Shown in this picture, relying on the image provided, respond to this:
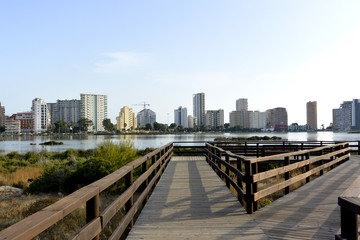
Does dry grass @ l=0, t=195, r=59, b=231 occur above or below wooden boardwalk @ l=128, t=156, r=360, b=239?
below

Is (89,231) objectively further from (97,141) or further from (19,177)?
(97,141)

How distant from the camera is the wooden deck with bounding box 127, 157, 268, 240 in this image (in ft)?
15.1

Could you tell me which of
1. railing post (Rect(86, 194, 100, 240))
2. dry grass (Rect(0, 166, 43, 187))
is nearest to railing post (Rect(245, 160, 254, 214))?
railing post (Rect(86, 194, 100, 240))

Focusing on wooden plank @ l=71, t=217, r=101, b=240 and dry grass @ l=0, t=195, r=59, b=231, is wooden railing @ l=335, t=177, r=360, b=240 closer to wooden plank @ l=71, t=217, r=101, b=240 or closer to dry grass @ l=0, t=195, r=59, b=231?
wooden plank @ l=71, t=217, r=101, b=240

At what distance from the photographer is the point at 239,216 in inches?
219

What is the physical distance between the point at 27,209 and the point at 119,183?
139 inches

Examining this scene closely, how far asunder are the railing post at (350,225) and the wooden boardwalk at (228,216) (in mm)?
1998

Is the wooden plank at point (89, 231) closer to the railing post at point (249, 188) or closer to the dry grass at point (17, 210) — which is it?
the railing post at point (249, 188)

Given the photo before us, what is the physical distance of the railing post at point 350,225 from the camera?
2.50 meters

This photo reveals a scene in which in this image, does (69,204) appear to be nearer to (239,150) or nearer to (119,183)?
(119,183)

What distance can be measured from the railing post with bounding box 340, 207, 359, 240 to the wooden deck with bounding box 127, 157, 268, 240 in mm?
1996

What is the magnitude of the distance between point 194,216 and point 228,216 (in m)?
0.62

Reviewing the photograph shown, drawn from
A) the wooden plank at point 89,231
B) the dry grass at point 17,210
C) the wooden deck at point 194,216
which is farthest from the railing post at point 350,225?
the dry grass at point 17,210

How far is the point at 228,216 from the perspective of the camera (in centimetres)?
556
